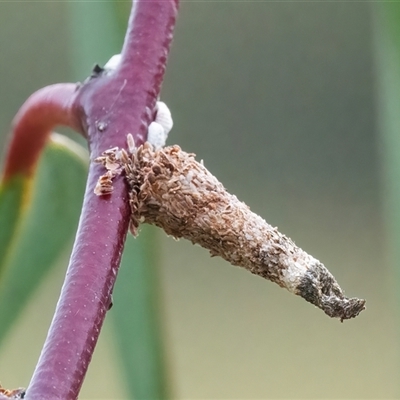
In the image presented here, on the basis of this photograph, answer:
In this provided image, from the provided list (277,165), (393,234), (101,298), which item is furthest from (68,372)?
(277,165)

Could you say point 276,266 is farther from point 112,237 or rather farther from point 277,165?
point 277,165

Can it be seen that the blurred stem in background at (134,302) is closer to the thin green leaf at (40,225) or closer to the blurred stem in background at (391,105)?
the thin green leaf at (40,225)

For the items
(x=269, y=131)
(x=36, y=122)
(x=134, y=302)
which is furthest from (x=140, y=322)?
(x=269, y=131)

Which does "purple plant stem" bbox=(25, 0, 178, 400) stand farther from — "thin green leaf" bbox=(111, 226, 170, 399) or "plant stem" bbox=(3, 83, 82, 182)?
"thin green leaf" bbox=(111, 226, 170, 399)

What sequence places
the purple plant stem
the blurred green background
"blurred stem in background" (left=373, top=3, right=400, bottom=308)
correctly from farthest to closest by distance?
the blurred green background < "blurred stem in background" (left=373, top=3, right=400, bottom=308) < the purple plant stem

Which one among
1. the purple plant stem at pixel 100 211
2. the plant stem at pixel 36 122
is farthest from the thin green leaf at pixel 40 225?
the purple plant stem at pixel 100 211

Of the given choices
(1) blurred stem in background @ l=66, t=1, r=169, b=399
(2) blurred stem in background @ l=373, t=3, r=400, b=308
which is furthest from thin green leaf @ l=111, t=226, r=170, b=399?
(2) blurred stem in background @ l=373, t=3, r=400, b=308

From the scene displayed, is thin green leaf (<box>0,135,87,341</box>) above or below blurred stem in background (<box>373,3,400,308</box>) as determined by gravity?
below
